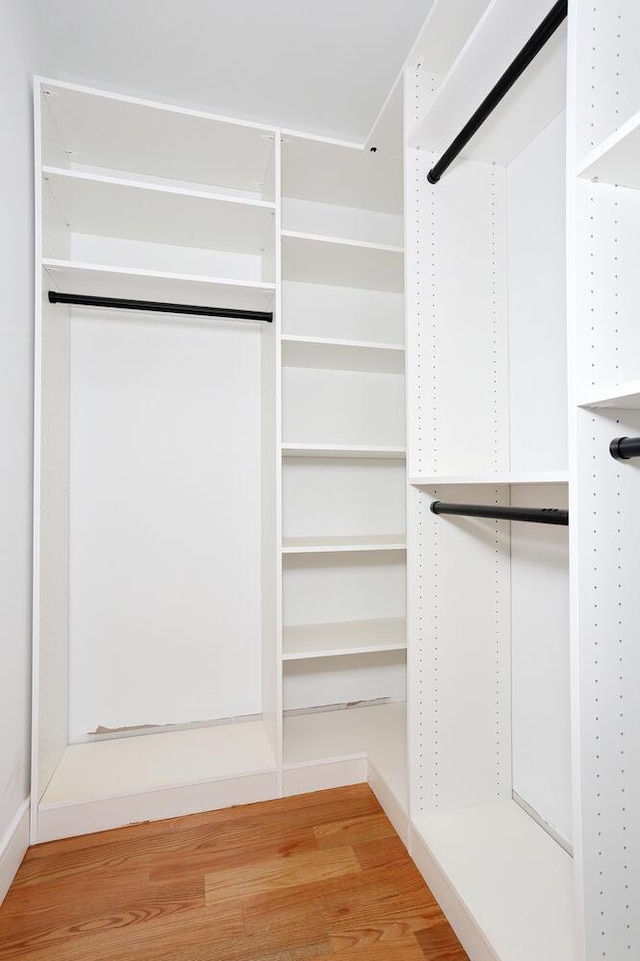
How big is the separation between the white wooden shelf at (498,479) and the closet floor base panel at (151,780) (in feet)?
3.86

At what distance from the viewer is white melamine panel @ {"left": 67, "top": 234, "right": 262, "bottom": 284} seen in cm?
198

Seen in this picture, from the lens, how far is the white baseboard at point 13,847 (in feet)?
4.48

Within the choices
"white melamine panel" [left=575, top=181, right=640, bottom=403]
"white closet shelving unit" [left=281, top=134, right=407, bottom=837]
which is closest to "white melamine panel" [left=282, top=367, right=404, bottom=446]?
"white closet shelving unit" [left=281, top=134, right=407, bottom=837]

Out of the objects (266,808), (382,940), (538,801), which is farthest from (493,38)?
(266,808)

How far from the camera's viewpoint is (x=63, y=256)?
1.88m

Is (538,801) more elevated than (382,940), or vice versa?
→ (538,801)

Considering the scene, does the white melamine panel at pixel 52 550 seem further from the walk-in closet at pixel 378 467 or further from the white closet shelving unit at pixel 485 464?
the white closet shelving unit at pixel 485 464

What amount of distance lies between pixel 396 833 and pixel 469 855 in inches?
12.6

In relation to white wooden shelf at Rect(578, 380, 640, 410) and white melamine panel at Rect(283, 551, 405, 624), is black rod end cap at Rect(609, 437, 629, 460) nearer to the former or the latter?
white wooden shelf at Rect(578, 380, 640, 410)

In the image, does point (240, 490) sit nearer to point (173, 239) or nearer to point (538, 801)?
point (173, 239)

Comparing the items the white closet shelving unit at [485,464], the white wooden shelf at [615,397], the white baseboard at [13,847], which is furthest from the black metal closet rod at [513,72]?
the white baseboard at [13,847]

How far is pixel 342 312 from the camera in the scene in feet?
7.47

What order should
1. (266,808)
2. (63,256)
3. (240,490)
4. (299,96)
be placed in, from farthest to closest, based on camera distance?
(240,490)
(299,96)
(63,256)
(266,808)

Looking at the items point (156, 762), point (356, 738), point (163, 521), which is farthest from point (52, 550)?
point (356, 738)
